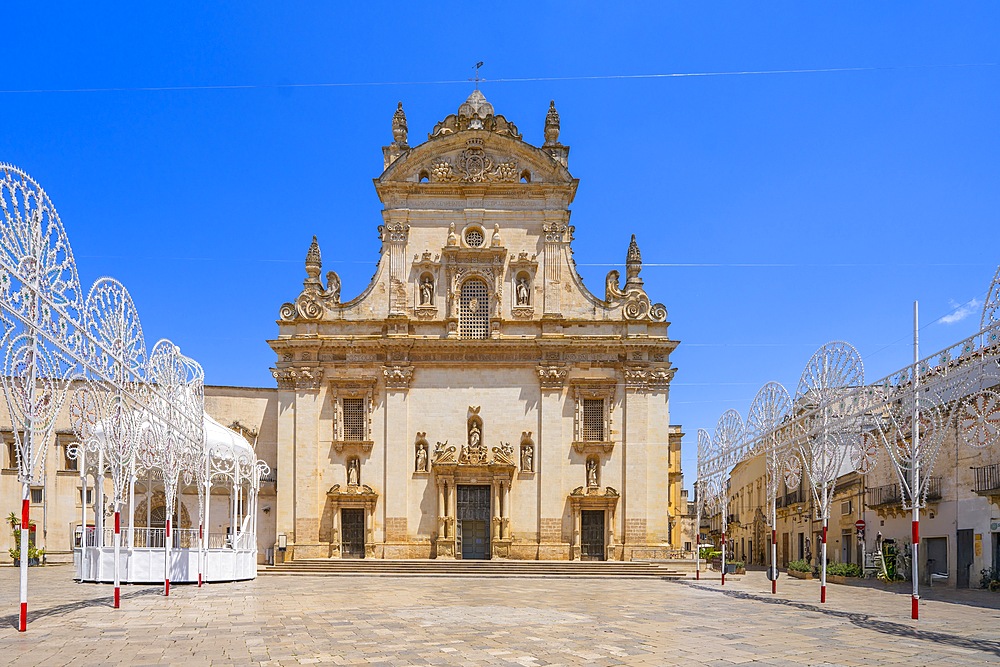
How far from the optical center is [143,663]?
1332 centimetres

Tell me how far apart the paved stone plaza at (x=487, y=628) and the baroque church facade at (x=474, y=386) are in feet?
41.2

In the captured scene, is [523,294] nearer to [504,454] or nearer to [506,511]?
[504,454]

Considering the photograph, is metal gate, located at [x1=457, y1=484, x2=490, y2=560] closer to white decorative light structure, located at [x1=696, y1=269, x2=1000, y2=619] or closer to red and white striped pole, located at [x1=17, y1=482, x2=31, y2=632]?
white decorative light structure, located at [x1=696, y1=269, x2=1000, y2=619]

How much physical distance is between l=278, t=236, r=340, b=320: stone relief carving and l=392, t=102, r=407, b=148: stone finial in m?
5.86

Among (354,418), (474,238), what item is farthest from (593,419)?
(354,418)

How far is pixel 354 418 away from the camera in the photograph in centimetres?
4216

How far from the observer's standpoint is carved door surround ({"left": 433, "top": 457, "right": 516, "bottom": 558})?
40.8 metres

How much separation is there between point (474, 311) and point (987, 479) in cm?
2105

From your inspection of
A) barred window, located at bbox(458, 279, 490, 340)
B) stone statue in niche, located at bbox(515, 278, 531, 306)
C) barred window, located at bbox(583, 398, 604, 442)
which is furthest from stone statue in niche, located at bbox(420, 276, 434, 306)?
barred window, located at bbox(583, 398, 604, 442)

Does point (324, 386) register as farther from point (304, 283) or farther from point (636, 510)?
point (636, 510)

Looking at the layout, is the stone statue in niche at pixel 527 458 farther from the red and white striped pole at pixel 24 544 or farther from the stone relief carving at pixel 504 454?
the red and white striped pole at pixel 24 544

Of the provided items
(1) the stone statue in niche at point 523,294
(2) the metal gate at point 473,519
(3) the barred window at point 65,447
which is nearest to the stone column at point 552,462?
(2) the metal gate at point 473,519

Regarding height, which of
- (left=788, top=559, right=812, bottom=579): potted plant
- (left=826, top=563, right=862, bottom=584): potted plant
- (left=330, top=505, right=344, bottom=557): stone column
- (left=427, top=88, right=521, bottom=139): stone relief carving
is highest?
(left=427, top=88, right=521, bottom=139): stone relief carving

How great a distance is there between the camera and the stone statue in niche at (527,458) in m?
41.7
